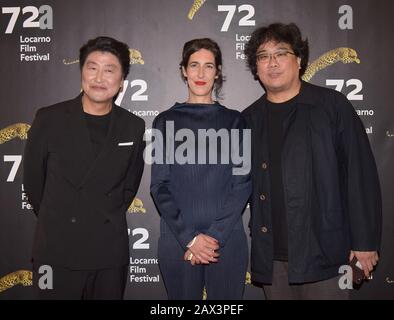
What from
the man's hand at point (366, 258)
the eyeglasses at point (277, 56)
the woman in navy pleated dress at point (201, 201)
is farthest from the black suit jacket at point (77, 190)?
the man's hand at point (366, 258)

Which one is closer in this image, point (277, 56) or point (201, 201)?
point (201, 201)

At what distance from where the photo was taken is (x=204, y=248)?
2.29 metres

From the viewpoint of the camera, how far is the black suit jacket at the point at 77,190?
7.68 ft

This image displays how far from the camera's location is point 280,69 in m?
2.43

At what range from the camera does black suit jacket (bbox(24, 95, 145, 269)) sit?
7.68 ft

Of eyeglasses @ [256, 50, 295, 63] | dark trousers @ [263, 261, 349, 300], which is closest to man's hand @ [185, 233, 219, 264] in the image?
dark trousers @ [263, 261, 349, 300]

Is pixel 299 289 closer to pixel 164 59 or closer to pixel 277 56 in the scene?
pixel 277 56

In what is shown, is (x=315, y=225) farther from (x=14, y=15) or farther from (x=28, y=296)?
(x=14, y=15)

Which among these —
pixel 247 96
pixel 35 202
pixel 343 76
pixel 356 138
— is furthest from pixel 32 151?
pixel 343 76

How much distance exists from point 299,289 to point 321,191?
23.8 inches

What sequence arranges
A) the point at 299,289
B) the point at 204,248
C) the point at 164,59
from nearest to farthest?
the point at 204,248
the point at 299,289
the point at 164,59

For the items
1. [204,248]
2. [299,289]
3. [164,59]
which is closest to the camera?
[204,248]

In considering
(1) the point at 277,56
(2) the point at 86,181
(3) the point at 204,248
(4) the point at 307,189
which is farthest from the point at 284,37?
(2) the point at 86,181

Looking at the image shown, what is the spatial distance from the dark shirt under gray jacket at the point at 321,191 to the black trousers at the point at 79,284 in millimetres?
863
